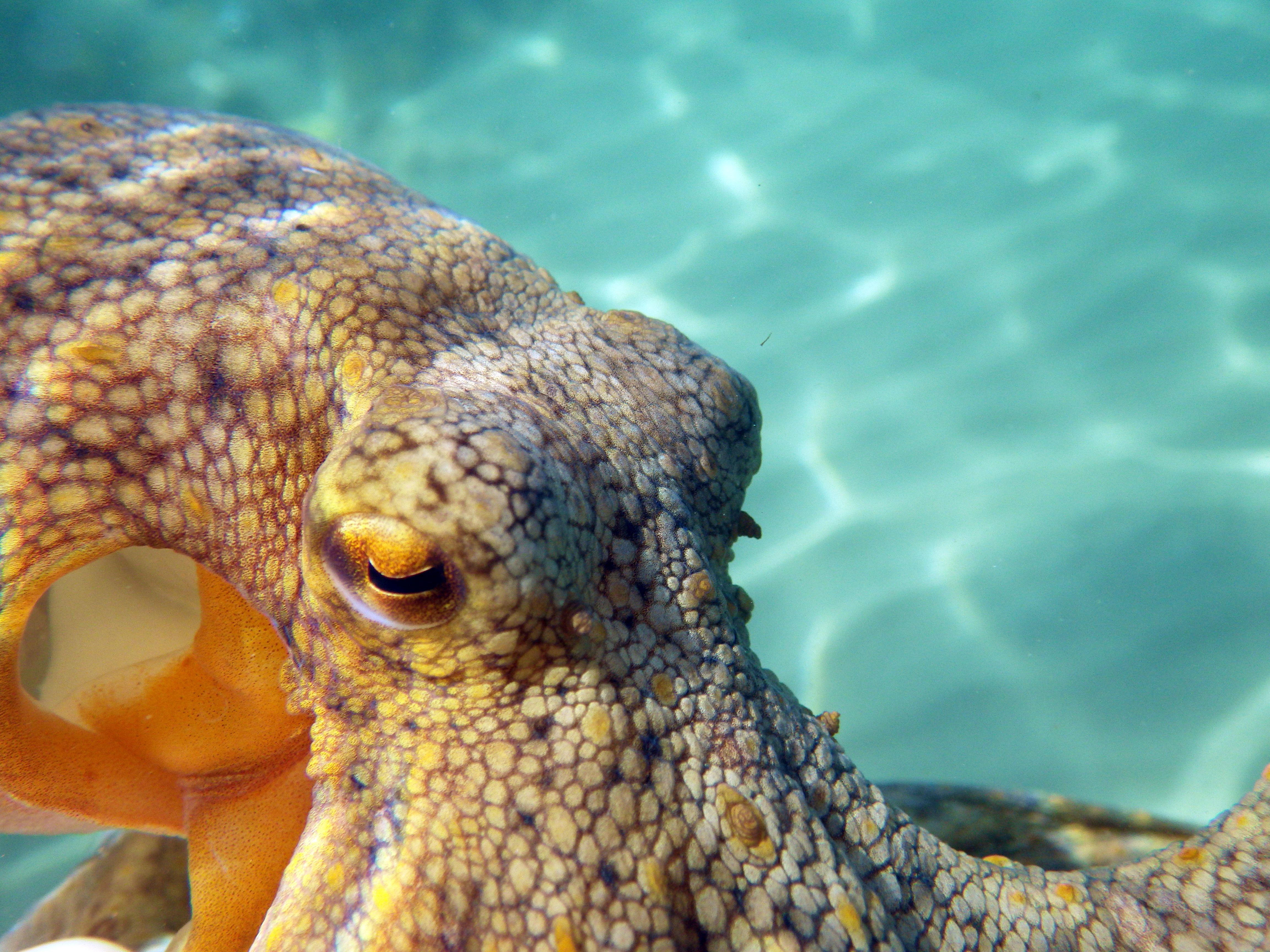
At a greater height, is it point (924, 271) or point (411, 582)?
point (924, 271)

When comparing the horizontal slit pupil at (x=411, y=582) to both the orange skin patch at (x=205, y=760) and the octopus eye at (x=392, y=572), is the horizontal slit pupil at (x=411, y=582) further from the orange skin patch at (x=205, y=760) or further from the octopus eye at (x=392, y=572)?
the orange skin patch at (x=205, y=760)

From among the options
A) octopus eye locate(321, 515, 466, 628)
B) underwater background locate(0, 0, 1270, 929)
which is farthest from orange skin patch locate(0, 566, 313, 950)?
underwater background locate(0, 0, 1270, 929)

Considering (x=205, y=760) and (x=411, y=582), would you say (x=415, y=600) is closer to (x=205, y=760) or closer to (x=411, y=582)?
(x=411, y=582)

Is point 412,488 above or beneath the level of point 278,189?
beneath

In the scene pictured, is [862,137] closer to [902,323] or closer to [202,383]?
[902,323]

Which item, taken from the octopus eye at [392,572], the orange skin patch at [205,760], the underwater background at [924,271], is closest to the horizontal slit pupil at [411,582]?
the octopus eye at [392,572]

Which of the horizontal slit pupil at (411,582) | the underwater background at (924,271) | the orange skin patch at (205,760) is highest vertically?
the underwater background at (924,271)

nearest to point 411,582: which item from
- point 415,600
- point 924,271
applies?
point 415,600

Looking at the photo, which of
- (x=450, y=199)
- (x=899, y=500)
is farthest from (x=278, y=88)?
(x=899, y=500)
